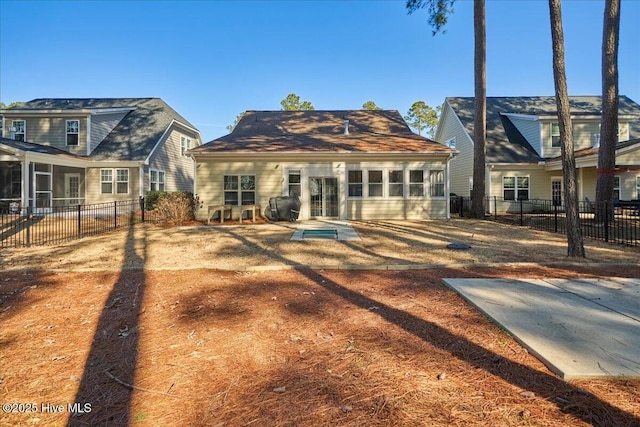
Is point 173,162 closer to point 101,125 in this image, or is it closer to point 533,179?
point 101,125

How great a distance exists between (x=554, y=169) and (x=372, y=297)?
768 inches

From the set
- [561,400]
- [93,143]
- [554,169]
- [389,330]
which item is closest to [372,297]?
[389,330]

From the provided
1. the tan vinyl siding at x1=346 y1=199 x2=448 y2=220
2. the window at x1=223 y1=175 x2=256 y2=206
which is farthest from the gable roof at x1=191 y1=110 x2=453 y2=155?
the tan vinyl siding at x1=346 y1=199 x2=448 y2=220

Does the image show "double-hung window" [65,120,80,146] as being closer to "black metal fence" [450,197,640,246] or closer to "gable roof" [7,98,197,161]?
"gable roof" [7,98,197,161]

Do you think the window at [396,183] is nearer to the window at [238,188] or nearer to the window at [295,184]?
the window at [295,184]

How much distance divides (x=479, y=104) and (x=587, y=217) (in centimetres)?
676

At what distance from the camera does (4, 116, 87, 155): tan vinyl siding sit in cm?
1867

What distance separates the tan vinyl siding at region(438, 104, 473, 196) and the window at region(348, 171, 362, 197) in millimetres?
9816

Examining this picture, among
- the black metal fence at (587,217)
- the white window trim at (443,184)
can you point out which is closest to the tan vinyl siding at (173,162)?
the white window trim at (443,184)

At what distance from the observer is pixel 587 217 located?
13.8 metres

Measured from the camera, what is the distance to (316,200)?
48.6ft

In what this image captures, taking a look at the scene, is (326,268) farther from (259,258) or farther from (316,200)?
(316,200)

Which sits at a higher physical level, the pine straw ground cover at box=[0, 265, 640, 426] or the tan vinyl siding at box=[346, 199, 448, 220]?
the tan vinyl siding at box=[346, 199, 448, 220]

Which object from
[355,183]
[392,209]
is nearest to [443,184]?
[392,209]
